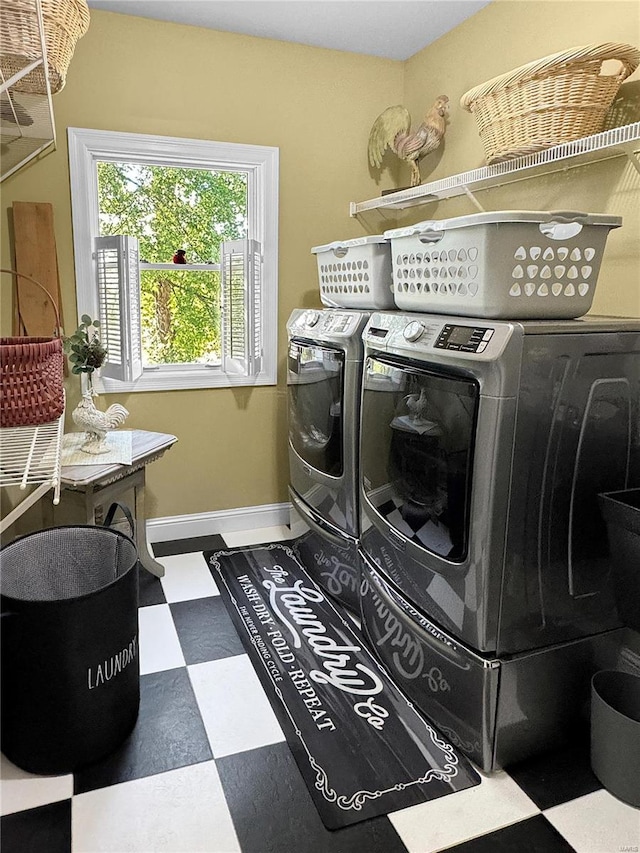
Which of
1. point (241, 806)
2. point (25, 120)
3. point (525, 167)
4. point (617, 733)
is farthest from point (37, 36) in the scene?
point (617, 733)

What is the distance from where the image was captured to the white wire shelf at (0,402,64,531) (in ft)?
3.98

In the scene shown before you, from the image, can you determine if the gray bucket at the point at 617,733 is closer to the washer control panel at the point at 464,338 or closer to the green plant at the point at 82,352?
the washer control panel at the point at 464,338

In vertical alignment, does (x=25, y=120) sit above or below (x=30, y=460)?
above

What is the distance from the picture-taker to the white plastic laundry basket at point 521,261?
5.17 ft

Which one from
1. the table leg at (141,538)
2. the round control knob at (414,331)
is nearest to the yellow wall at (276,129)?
the table leg at (141,538)

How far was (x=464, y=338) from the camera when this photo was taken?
157cm

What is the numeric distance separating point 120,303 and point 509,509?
1.92m

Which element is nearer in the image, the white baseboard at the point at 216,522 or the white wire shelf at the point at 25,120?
the white wire shelf at the point at 25,120

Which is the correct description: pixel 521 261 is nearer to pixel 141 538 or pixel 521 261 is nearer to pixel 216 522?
pixel 141 538

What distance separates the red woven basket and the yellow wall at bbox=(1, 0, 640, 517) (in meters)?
1.34

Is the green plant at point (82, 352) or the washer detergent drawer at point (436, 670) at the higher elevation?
the green plant at point (82, 352)

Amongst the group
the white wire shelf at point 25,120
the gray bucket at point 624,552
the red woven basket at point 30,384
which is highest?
the white wire shelf at point 25,120

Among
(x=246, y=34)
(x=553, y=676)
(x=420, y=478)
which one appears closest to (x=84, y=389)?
(x=420, y=478)

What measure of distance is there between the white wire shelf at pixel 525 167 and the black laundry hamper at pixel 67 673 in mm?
1763
